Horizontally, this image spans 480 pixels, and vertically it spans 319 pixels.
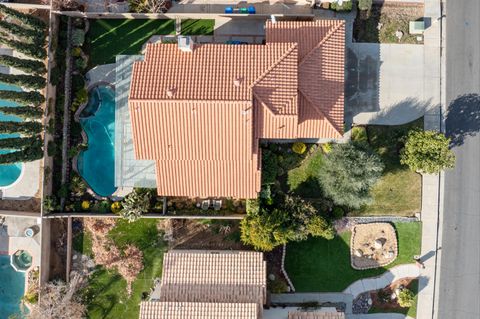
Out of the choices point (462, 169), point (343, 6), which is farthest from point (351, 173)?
point (343, 6)

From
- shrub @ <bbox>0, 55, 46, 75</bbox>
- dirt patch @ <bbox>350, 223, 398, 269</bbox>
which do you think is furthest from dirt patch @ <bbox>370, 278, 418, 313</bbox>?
shrub @ <bbox>0, 55, 46, 75</bbox>

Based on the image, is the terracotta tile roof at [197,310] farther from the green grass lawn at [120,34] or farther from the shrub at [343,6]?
the shrub at [343,6]

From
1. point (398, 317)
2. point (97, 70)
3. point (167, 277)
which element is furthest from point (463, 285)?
point (97, 70)

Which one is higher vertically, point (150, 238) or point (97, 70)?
point (97, 70)

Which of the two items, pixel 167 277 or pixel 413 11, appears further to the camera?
pixel 413 11

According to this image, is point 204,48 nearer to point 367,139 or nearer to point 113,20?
point 113,20

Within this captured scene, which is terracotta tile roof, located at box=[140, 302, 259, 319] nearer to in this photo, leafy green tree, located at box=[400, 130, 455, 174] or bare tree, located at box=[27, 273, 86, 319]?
bare tree, located at box=[27, 273, 86, 319]
